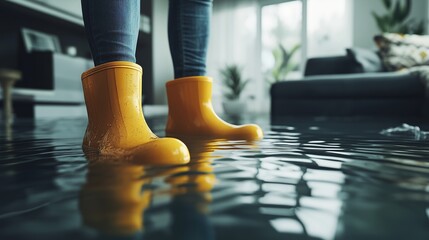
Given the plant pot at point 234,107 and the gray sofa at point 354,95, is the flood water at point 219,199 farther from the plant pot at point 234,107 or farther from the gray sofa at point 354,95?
the plant pot at point 234,107

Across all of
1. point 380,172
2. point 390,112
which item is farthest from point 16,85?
point 380,172

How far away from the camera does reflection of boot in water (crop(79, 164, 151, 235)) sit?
221mm

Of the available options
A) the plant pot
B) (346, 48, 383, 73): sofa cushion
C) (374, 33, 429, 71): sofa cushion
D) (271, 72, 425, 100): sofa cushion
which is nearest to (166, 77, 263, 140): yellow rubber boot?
(271, 72, 425, 100): sofa cushion

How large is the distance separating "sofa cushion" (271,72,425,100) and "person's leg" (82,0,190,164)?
6.29 feet

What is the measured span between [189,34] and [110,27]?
286 millimetres

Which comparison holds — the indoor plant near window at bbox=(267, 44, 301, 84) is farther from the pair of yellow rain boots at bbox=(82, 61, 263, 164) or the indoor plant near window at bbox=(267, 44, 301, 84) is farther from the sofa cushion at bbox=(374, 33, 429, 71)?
the pair of yellow rain boots at bbox=(82, 61, 263, 164)

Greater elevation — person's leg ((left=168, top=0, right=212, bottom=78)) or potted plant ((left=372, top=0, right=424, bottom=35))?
potted plant ((left=372, top=0, right=424, bottom=35))

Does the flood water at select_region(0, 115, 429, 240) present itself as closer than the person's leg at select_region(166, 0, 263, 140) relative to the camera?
Yes

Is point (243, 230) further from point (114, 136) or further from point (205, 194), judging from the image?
point (114, 136)

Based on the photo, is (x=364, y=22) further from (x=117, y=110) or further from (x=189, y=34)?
(x=117, y=110)

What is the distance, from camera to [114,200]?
0.91ft

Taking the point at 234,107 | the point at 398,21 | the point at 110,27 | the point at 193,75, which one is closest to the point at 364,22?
the point at 398,21

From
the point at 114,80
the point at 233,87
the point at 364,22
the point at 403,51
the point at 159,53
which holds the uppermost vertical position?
the point at 364,22

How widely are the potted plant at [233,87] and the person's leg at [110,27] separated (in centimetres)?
414
